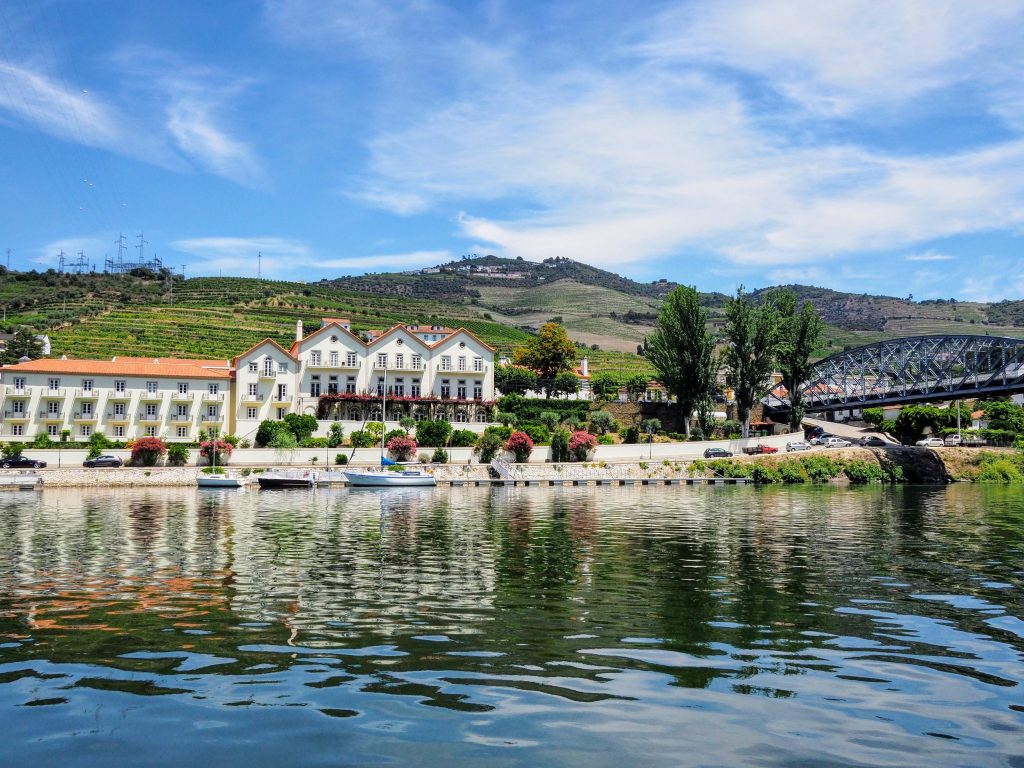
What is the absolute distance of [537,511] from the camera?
43.0 metres

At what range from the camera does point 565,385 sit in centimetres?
9288

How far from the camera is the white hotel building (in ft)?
231

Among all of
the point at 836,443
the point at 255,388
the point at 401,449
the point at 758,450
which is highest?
the point at 255,388

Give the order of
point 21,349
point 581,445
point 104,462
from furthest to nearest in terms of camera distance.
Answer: point 21,349
point 581,445
point 104,462

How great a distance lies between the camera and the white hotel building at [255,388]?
70.5 m

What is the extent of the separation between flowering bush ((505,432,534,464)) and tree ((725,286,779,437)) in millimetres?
23765

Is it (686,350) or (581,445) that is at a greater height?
(686,350)

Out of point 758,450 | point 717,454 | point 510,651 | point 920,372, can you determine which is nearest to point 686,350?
point 717,454

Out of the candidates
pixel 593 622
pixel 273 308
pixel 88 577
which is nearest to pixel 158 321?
pixel 273 308

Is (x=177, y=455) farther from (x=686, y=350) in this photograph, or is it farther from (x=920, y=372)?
(x=920, y=372)

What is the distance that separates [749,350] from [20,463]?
2564 inches

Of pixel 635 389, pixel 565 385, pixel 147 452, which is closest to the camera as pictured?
pixel 147 452

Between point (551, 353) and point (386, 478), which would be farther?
point (551, 353)

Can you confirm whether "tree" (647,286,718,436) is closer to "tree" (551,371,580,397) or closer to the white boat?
"tree" (551,371,580,397)
